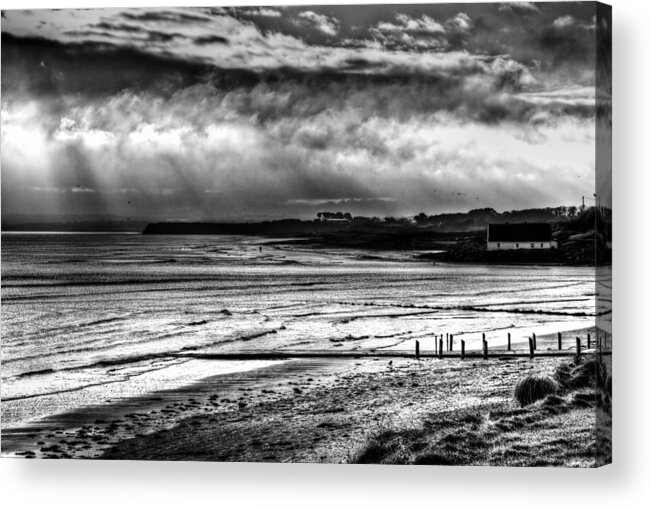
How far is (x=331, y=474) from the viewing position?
1055 centimetres

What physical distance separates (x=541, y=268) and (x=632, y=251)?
770 millimetres

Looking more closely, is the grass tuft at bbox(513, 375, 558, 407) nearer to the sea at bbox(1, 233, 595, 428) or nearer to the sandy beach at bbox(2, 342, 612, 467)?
the sandy beach at bbox(2, 342, 612, 467)

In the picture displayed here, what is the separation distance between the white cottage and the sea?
0.67 ft

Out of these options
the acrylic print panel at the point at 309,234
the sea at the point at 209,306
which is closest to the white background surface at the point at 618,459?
the acrylic print panel at the point at 309,234

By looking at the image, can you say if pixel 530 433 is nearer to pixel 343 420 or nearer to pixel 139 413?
pixel 343 420

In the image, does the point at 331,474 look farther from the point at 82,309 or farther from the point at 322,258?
the point at 82,309

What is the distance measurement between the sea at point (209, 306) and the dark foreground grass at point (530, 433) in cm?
45

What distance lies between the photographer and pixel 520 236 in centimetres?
1058

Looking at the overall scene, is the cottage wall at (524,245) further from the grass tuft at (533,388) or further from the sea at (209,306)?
the grass tuft at (533,388)

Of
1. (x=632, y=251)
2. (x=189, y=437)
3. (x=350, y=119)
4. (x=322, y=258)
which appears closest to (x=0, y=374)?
(x=189, y=437)

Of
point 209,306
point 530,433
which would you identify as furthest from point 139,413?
point 530,433

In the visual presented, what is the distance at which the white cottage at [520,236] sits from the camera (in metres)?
10.5

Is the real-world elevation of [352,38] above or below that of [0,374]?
above

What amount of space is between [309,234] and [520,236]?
174cm
